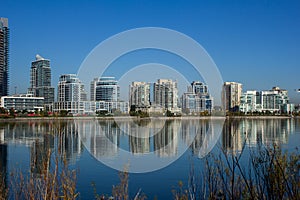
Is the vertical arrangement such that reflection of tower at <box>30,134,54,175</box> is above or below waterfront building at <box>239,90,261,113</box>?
below

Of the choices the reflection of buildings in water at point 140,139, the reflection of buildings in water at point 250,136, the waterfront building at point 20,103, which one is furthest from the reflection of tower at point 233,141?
the waterfront building at point 20,103

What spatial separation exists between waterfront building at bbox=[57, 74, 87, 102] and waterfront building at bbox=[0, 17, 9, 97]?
1031 centimetres

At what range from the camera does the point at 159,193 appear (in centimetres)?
689

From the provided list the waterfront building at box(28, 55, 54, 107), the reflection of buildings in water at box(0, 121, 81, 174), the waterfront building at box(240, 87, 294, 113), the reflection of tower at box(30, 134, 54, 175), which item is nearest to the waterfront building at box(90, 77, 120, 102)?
the waterfront building at box(28, 55, 54, 107)

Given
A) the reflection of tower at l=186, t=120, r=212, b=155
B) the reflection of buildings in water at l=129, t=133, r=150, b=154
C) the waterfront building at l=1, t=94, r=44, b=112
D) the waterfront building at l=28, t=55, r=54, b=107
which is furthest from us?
the waterfront building at l=28, t=55, r=54, b=107

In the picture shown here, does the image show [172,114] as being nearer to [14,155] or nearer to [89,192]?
[14,155]

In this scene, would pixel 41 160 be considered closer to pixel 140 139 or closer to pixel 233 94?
pixel 140 139

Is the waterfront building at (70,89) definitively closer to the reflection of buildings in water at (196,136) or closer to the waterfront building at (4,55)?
the waterfront building at (4,55)

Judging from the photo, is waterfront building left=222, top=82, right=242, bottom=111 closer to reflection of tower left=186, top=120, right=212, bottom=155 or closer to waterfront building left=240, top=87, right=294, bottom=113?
waterfront building left=240, top=87, right=294, bottom=113

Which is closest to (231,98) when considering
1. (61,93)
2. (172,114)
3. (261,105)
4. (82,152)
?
(261,105)

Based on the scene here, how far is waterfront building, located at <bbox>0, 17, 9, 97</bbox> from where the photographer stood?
61.8 meters

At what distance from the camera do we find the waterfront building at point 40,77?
→ 68000mm

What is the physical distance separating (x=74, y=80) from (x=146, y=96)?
20.9m

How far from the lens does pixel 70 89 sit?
5634 cm
